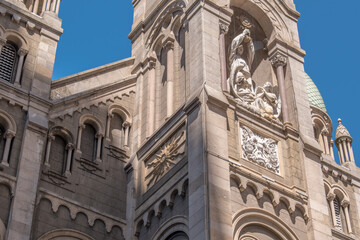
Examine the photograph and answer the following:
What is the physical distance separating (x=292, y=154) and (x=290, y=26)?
718 cm

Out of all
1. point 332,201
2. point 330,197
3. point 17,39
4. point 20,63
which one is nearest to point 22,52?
point 20,63

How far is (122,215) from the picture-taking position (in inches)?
1090

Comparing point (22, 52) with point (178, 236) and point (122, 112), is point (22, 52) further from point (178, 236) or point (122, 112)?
point (178, 236)

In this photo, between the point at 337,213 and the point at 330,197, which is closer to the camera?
the point at 330,197

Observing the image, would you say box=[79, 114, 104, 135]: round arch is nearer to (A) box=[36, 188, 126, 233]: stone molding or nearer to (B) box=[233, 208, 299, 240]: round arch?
(A) box=[36, 188, 126, 233]: stone molding

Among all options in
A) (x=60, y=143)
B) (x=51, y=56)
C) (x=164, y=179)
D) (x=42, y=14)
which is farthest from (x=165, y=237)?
(x=42, y=14)

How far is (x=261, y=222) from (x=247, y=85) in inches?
249

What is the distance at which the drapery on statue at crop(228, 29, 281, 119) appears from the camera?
28.4 metres

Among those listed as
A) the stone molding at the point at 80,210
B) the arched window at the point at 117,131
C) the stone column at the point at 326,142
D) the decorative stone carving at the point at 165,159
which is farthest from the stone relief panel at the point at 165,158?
the stone column at the point at 326,142

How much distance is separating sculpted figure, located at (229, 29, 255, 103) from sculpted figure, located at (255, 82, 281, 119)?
0.31 m

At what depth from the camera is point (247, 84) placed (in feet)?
95.6

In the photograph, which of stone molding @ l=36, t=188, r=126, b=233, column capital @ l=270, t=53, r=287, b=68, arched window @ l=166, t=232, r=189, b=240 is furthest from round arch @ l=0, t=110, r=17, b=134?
column capital @ l=270, t=53, r=287, b=68

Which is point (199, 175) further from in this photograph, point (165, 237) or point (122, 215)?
point (122, 215)

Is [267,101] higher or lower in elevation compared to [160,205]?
higher
